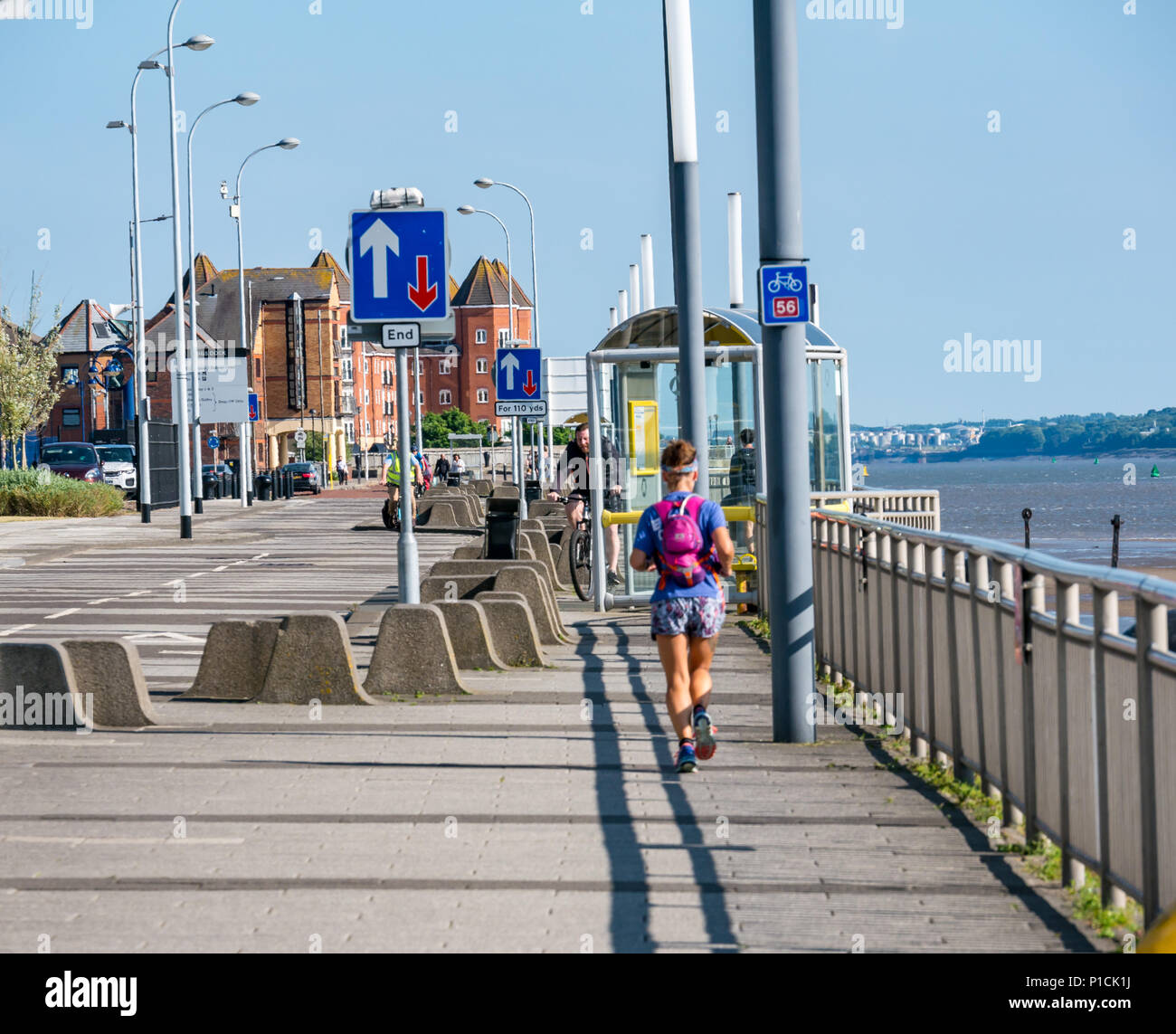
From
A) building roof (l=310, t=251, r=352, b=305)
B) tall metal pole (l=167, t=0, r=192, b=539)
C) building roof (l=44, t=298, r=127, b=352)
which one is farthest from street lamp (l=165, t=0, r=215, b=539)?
building roof (l=310, t=251, r=352, b=305)

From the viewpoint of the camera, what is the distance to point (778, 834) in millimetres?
7215

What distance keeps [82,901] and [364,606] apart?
13.0 meters

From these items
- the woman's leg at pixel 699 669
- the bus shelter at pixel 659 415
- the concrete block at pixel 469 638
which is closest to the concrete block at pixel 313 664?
the concrete block at pixel 469 638

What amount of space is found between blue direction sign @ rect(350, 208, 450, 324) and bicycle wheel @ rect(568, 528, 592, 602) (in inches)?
319

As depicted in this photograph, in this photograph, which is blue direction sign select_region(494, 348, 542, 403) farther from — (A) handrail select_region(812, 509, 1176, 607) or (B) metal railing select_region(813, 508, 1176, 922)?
(A) handrail select_region(812, 509, 1176, 607)

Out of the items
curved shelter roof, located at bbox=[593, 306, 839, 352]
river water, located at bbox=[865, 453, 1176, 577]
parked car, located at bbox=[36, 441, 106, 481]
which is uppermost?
curved shelter roof, located at bbox=[593, 306, 839, 352]

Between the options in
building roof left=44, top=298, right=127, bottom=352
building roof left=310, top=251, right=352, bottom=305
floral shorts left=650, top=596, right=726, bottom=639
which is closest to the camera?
floral shorts left=650, top=596, right=726, bottom=639

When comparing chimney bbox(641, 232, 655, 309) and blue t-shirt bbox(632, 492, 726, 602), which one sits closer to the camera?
blue t-shirt bbox(632, 492, 726, 602)

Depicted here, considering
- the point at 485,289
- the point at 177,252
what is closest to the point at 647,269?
Result: the point at 177,252

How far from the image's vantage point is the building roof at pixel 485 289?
18700 cm

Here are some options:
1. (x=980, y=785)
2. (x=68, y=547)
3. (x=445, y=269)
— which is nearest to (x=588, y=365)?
(x=445, y=269)

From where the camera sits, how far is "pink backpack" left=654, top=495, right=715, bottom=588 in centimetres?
892
